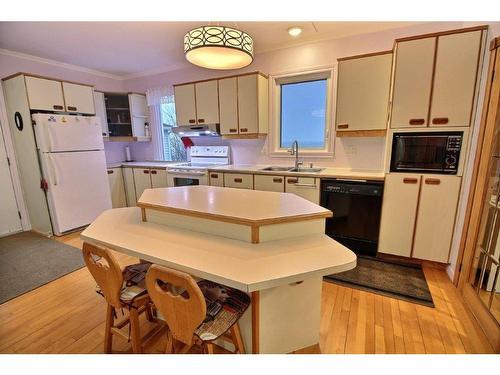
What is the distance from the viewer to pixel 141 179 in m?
4.34

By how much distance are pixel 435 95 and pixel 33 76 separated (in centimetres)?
452

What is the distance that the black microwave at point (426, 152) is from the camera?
2.26m

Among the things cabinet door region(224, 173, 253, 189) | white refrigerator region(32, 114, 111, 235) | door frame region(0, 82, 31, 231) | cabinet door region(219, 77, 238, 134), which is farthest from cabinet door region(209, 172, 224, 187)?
door frame region(0, 82, 31, 231)

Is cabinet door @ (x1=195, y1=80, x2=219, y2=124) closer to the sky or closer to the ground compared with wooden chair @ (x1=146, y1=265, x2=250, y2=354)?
closer to the sky

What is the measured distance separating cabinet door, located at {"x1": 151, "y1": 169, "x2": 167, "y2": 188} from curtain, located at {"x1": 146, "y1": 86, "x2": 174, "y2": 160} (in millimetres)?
700

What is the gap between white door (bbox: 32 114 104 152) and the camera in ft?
10.5

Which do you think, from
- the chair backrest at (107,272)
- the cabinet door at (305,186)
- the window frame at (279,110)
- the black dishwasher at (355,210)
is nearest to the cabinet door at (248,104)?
the window frame at (279,110)

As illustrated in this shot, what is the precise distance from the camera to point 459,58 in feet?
6.95

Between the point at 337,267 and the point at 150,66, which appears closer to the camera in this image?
the point at 337,267

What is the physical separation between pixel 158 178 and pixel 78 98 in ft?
5.26

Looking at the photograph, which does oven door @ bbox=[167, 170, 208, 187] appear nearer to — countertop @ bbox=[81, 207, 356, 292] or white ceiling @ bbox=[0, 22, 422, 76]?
white ceiling @ bbox=[0, 22, 422, 76]

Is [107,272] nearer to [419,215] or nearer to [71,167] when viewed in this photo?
[419,215]
